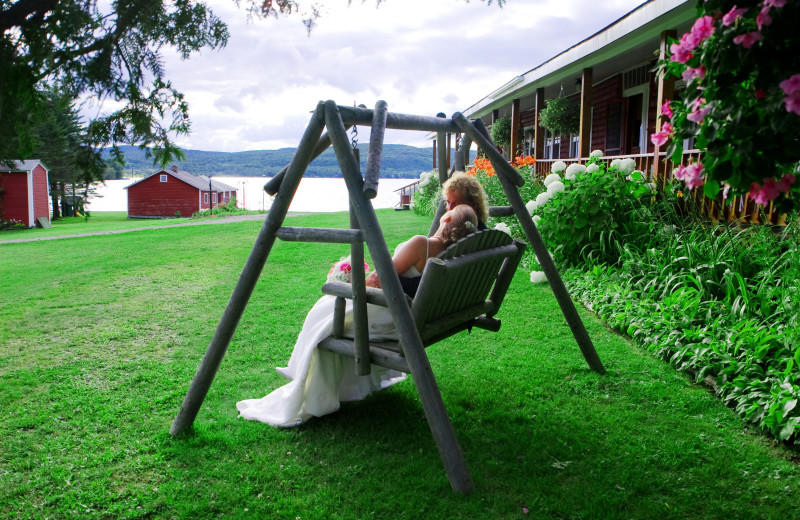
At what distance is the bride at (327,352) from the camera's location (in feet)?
12.0

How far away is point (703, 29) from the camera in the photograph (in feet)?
5.80

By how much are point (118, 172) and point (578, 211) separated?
5756 millimetres

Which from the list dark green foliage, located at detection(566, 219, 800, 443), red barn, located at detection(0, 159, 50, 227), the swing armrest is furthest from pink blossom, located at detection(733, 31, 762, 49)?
red barn, located at detection(0, 159, 50, 227)

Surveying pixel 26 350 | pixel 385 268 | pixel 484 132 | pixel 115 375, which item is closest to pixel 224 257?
pixel 26 350

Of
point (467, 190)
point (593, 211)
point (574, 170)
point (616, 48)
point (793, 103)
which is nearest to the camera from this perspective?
point (793, 103)

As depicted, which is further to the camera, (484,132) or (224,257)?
(224,257)

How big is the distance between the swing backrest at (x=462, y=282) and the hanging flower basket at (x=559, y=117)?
11.4m

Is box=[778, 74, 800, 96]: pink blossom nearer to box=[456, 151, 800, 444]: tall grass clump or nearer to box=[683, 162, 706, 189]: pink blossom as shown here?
box=[683, 162, 706, 189]: pink blossom

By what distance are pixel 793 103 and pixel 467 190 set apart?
235cm

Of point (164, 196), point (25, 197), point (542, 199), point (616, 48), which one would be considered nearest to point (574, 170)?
point (542, 199)

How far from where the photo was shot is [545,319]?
20.0 feet

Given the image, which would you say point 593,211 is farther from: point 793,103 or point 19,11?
point 19,11

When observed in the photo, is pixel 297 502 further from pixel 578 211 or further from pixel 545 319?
pixel 578 211

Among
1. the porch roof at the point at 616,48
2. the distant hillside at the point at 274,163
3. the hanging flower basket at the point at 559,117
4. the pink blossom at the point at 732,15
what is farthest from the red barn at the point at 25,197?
the pink blossom at the point at 732,15
